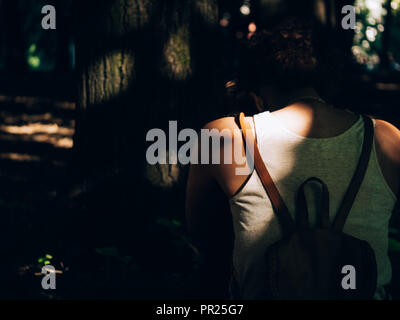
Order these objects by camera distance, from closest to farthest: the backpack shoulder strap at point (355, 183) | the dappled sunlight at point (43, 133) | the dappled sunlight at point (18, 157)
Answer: the backpack shoulder strap at point (355, 183), the dappled sunlight at point (18, 157), the dappled sunlight at point (43, 133)

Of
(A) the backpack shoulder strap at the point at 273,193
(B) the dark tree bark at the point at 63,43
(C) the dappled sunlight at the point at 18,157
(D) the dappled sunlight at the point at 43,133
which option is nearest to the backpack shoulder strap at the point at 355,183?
(A) the backpack shoulder strap at the point at 273,193

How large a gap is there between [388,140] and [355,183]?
244 mm

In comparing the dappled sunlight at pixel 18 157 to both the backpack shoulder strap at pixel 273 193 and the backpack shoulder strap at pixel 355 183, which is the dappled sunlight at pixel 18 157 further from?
the backpack shoulder strap at pixel 355 183

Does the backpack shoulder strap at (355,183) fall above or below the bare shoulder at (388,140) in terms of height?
below

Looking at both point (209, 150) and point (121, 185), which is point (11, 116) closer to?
point (121, 185)

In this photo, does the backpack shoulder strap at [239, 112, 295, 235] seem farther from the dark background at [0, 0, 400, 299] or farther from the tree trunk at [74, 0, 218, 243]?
the tree trunk at [74, 0, 218, 243]

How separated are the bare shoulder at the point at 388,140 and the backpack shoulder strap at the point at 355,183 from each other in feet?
0.18

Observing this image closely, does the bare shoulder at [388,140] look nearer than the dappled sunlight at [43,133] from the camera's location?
Yes

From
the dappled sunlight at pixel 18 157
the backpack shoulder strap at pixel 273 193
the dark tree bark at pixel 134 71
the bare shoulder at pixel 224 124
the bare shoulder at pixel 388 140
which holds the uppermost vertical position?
the dark tree bark at pixel 134 71

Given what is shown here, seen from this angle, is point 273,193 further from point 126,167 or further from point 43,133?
point 43,133

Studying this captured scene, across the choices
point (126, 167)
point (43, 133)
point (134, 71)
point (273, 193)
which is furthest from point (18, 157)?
point (273, 193)

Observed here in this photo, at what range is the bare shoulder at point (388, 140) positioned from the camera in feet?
6.38

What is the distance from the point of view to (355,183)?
74.4 inches

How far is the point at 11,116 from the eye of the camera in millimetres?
9672
